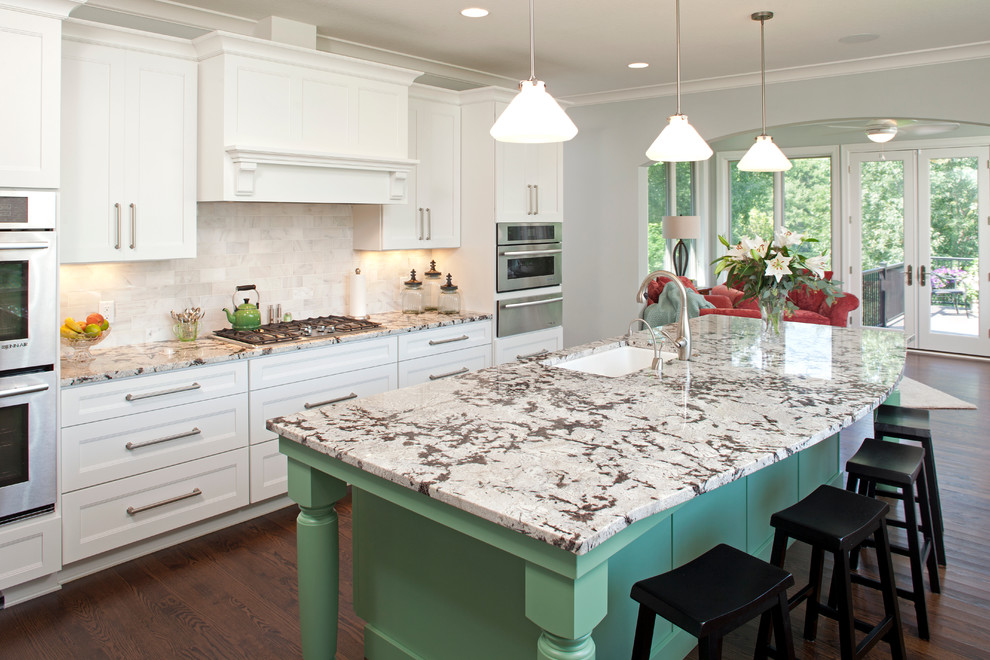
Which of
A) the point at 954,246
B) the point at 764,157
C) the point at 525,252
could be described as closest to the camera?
the point at 764,157

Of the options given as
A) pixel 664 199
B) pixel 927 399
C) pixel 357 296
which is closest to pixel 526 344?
pixel 357 296

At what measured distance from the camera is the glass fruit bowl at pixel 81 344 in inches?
125

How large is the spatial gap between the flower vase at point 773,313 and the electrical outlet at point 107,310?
316 centimetres

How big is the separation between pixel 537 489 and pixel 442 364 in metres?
2.99

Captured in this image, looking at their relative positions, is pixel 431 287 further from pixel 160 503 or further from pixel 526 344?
pixel 160 503

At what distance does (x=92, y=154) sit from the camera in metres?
3.22

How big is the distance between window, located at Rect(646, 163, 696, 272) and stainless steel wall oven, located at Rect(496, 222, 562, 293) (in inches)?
144

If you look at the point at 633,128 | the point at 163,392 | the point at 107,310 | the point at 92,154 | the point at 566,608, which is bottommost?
the point at 566,608

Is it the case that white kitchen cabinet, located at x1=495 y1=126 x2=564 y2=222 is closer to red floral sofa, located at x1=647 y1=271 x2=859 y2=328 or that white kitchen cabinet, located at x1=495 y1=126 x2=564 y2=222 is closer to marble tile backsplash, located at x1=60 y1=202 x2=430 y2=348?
marble tile backsplash, located at x1=60 y1=202 x2=430 y2=348

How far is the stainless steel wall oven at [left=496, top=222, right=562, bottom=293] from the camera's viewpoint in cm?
494

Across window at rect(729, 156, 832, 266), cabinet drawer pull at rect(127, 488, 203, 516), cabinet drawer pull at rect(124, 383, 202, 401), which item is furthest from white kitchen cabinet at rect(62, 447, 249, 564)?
window at rect(729, 156, 832, 266)

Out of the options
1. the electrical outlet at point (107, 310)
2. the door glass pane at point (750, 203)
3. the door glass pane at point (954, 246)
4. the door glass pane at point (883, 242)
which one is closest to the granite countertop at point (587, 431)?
the electrical outlet at point (107, 310)

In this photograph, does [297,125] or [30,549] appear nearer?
[30,549]

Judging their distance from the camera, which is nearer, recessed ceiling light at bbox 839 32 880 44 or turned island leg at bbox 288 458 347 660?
turned island leg at bbox 288 458 347 660
